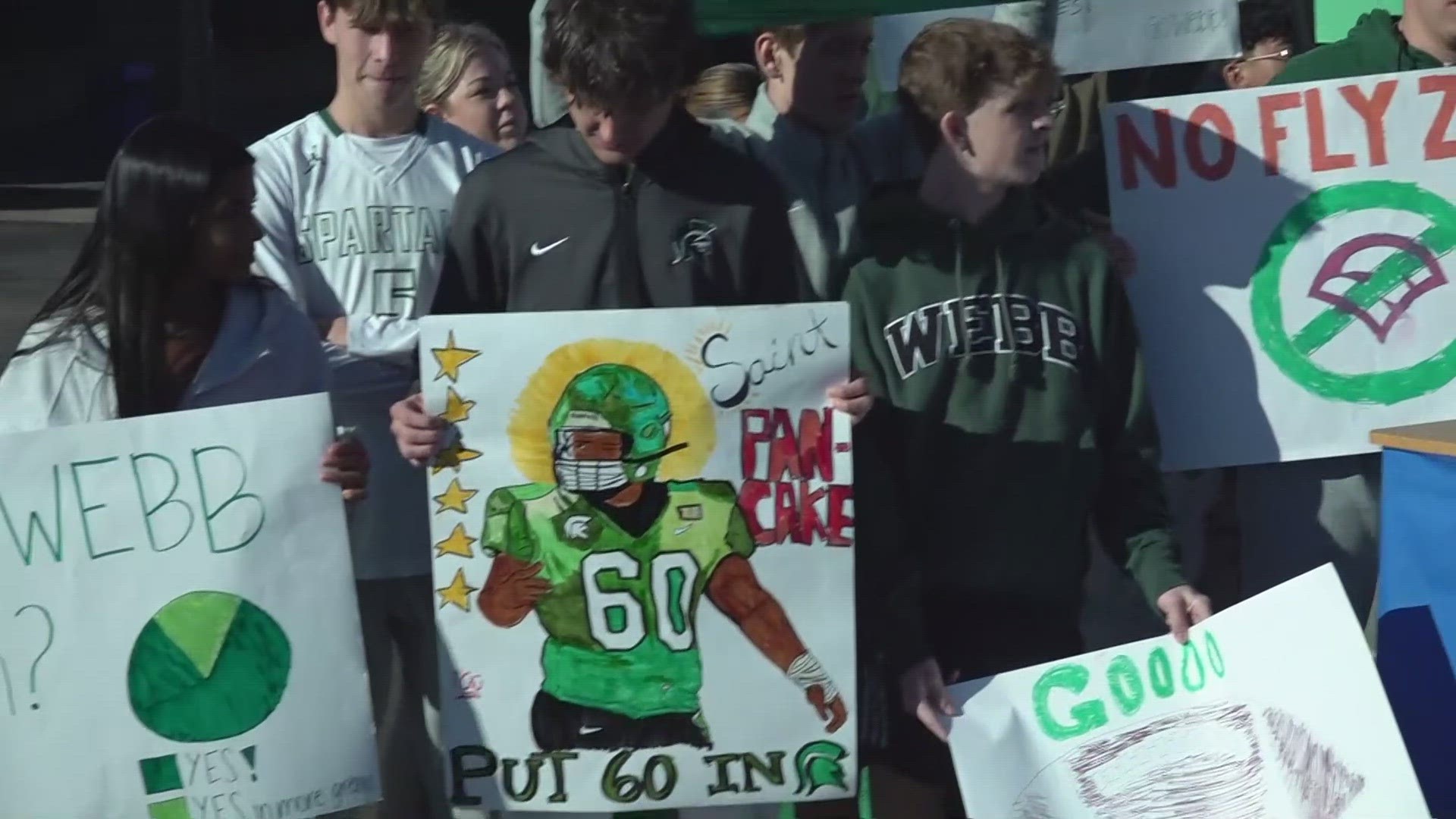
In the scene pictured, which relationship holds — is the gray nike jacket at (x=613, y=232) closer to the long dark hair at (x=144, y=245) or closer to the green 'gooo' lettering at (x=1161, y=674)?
the long dark hair at (x=144, y=245)

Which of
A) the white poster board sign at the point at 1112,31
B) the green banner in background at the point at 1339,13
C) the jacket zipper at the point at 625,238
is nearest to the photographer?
the jacket zipper at the point at 625,238

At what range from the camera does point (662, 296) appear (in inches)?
132

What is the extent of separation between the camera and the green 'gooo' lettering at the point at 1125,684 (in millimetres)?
3318

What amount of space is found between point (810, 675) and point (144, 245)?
4.25ft

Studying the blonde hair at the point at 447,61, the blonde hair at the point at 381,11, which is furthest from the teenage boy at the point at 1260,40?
the blonde hair at the point at 381,11

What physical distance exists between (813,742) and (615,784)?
34 centimetres

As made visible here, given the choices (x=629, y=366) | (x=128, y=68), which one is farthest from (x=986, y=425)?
(x=128, y=68)

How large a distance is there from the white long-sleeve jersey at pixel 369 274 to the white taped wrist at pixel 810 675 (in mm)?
772

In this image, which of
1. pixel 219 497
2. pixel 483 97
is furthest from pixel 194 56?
pixel 219 497

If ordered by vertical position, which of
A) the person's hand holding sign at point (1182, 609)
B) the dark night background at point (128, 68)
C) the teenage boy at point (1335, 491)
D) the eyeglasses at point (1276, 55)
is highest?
the dark night background at point (128, 68)

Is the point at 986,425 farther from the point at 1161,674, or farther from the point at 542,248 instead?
the point at 542,248

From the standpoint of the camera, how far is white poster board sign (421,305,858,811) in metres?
3.23

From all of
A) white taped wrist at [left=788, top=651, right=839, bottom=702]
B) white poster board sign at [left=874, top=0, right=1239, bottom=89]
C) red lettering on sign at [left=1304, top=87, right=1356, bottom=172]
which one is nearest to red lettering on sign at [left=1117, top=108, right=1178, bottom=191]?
red lettering on sign at [left=1304, top=87, right=1356, bottom=172]

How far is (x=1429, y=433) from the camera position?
12.3ft
